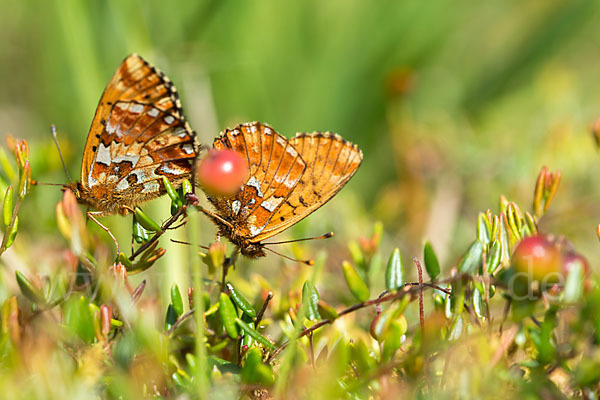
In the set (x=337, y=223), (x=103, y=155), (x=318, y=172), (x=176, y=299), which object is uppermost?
(x=103, y=155)


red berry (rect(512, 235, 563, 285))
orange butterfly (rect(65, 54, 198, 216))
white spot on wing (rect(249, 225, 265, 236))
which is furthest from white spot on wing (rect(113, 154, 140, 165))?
red berry (rect(512, 235, 563, 285))

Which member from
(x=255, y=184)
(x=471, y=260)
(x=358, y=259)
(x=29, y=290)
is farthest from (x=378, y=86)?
(x=29, y=290)

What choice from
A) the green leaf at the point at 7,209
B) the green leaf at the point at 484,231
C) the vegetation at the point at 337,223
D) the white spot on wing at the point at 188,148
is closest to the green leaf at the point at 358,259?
the vegetation at the point at 337,223

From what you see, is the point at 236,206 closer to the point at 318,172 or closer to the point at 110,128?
the point at 318,172

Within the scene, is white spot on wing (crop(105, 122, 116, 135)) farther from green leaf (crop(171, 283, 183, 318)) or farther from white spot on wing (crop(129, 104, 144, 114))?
green leaf (crop(171, 283, 183, 318))

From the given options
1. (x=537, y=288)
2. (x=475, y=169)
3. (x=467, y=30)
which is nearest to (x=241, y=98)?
(x=475, y=169)

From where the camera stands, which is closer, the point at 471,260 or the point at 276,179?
the point at 471,260
